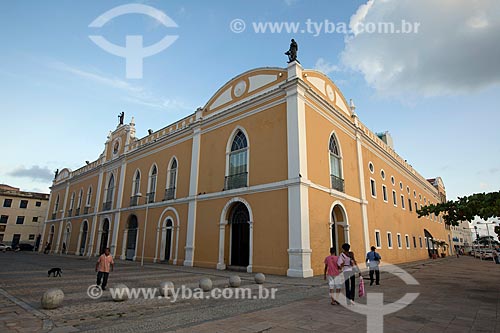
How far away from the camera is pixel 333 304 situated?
264 inches

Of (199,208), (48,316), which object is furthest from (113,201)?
(48,316)

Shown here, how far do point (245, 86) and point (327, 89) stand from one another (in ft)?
15.4

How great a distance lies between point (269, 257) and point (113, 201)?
692 inches

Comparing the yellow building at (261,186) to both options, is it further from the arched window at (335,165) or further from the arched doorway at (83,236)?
the arched doorway at (83,236)

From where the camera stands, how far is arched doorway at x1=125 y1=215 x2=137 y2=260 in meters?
21.7

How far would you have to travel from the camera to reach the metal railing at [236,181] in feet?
48.2

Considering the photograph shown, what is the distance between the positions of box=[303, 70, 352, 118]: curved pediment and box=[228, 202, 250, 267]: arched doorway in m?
7.21

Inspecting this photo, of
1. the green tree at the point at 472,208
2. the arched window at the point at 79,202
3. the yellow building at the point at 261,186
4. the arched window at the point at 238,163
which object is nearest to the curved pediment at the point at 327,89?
the yellow building at the point at 261,186

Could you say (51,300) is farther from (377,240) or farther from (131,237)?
(377,240)

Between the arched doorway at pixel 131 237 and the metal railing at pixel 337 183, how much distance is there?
14.9 meters

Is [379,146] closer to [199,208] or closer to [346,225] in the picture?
[346,225]

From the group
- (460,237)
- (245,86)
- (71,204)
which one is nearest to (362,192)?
(245,86)

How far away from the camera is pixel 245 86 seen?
16.1 m

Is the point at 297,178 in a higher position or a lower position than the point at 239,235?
higher
